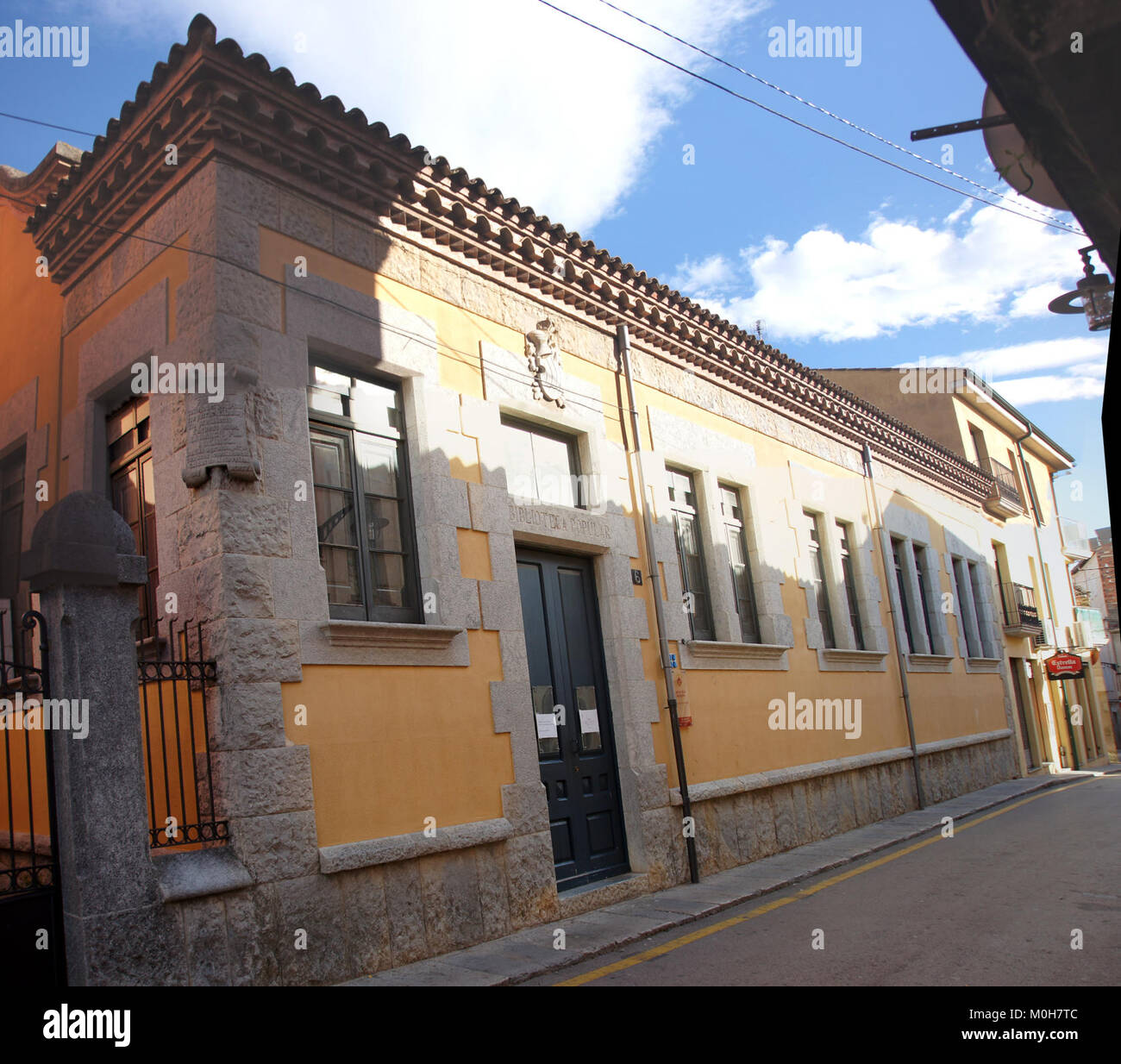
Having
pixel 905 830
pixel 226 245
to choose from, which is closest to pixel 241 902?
pixel 226 245

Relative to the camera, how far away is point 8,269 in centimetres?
1020

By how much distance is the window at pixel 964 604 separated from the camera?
2052 cm

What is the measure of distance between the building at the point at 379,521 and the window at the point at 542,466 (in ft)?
0.18

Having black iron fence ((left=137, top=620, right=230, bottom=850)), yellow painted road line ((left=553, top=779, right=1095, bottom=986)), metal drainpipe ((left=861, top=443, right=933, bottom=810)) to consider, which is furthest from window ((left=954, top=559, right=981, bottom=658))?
black iron fence ((left=137, top=620, right=230, bottom=850))

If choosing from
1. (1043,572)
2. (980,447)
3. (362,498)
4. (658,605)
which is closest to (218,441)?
(362,498)

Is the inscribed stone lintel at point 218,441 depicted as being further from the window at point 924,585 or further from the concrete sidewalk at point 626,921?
the window at point 924,585

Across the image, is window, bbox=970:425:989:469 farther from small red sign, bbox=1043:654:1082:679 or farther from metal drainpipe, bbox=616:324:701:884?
metal drainpipe, bbox=616:324:701:884

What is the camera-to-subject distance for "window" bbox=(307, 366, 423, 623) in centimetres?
722

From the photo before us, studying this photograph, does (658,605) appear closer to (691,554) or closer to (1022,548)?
(691,554)

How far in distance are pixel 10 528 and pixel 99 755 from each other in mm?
5410

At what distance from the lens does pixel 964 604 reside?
68.5 feet

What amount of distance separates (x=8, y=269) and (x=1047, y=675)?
24.9 meters

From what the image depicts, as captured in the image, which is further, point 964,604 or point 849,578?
point 964,604

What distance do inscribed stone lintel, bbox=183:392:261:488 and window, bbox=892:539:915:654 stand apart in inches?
536
